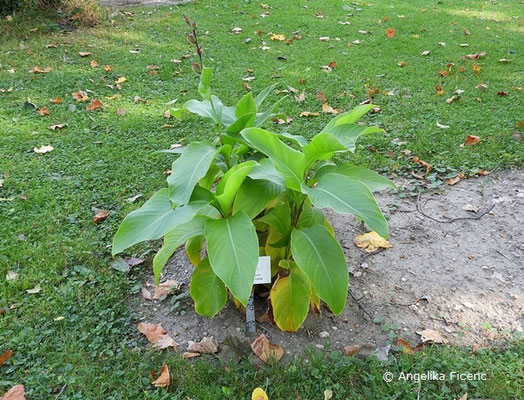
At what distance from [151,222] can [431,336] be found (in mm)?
1291

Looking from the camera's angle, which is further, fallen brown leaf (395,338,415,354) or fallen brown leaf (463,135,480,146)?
fallen brown leaf (463,135,480,146)

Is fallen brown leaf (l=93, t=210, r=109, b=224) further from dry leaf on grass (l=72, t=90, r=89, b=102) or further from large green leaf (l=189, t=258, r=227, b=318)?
dry leaf on grass (l=72, t=90, r=89, b=102)

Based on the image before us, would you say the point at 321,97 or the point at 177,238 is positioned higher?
the point at 177,238

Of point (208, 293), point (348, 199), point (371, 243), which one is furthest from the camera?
point (371, 243)

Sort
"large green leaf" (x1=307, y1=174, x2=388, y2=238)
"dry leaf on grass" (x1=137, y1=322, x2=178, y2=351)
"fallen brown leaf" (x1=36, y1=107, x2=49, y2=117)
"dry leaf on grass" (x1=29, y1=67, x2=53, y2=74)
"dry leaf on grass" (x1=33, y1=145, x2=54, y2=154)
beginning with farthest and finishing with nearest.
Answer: "dry leaf on grass" (x1=29, y1=67, x2=53, y2=74) → "fallen brown leaf" (x1=36, y1=107, x2=49, y2=117) → "dry leaf on grass" (x1=33, y1=145, x2=54, y2=154) → "dry leaf on grass" (x1=137, y1=322, x2=178, y2=351) → "large green leaf" (x1=307, y1=174, x2=388, y2=238)

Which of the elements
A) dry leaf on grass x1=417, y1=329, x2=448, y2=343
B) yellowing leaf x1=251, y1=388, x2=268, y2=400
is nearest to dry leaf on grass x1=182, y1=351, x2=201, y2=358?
yellowing leaf x1=251, y1=388, x2=268, y2=400

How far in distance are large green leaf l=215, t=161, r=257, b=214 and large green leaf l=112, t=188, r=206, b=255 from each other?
86 millimetres

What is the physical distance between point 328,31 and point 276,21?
84cm

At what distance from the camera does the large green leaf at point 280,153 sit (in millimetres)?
1794

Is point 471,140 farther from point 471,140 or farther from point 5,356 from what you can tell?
point 5,356

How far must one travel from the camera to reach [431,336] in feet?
6.69

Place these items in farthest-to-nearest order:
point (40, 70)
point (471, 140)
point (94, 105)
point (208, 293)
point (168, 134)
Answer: point (40, 70)
point (94, 105)
point (168, 134)
point (471, 140)
point (208, 293)

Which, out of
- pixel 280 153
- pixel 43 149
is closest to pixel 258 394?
pixel 280 153

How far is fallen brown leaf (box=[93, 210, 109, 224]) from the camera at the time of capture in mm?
2910
